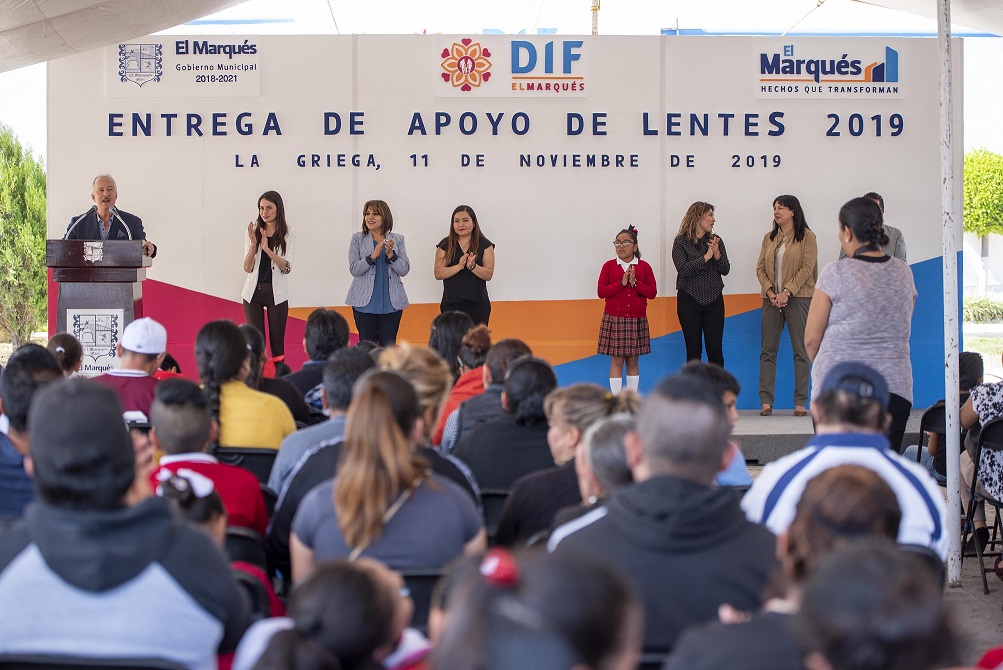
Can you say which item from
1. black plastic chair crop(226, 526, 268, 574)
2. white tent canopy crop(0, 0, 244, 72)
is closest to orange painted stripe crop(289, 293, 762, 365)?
white tent canopy crop(0, 0, 244, 72)

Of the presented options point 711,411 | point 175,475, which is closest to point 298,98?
point 175,475

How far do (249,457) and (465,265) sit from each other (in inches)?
172

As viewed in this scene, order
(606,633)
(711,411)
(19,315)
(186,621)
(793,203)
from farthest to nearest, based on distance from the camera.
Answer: (19,315) → (793,203) → (711,411) → (186,621) → (606,633)

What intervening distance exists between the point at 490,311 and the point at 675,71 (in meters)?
2.43

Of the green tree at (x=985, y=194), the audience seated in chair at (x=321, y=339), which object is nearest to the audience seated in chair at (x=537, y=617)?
the audience seated in chair at (x=321, y=339)

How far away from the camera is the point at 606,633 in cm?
116

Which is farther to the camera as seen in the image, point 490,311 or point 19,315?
point 19,315

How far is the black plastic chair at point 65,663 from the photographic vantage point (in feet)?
5.59

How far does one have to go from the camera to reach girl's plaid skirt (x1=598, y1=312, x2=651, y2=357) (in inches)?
312

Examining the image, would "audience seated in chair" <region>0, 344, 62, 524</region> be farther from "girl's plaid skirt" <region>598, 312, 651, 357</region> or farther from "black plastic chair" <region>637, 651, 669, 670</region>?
"girl's plaid skirt" <region>598, 312, 651, 357</region>

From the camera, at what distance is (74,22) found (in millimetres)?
6695

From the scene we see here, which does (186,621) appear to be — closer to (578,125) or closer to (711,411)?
(711,411)

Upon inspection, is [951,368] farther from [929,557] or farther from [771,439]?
[771,439]

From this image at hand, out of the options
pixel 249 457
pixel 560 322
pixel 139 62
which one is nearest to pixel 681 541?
pixel 249 457
